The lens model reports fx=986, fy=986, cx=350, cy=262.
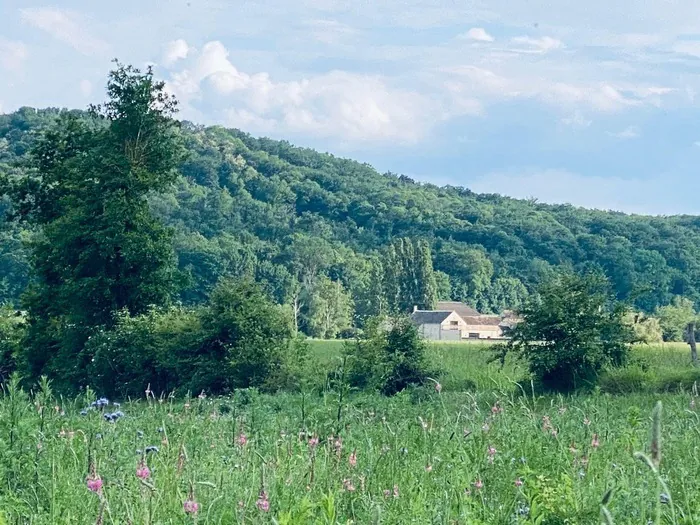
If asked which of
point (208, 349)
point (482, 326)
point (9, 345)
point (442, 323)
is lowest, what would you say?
point (482, 326)

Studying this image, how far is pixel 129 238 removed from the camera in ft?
102

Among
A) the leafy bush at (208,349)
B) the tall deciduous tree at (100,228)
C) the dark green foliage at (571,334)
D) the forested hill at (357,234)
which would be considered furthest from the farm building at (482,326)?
the dark green foliage at (571,334)

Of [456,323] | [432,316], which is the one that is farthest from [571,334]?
[456,323]

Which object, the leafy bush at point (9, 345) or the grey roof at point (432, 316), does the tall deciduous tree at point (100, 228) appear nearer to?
the leafy bush at point (9, 345)

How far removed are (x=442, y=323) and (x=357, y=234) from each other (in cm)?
4110

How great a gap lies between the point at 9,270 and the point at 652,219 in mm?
72083

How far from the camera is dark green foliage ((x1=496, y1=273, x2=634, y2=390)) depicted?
22.5m

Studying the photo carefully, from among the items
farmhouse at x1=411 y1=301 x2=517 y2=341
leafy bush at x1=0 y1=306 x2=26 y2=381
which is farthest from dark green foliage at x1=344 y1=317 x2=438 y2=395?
farmhouse at x1=411 y1=301 x2=517 y2=341

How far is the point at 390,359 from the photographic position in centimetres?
2508

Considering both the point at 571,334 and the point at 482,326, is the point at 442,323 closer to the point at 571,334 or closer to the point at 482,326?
the point at 482,326

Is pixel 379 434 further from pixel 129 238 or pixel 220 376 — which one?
pixel 129 238

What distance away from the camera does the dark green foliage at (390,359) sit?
80.9 ft

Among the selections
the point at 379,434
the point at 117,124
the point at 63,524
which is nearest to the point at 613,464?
the point at 379,434

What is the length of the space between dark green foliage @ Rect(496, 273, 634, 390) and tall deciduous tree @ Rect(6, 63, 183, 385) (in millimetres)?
13722
